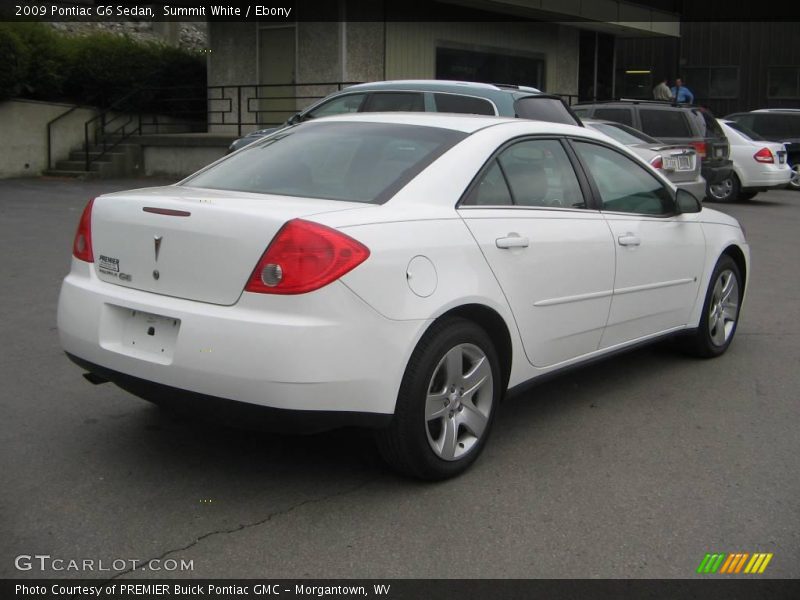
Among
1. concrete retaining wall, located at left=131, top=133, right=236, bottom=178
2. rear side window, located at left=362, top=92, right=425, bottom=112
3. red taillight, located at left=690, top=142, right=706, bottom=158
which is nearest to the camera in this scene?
rear side window, located at left=362, top=92, right=425, bottom=112

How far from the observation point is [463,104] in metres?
10.2

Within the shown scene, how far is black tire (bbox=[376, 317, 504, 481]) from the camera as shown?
3812 mm

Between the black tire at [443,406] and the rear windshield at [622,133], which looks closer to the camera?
the black tire at [443,406]

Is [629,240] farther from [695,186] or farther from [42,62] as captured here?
[42,62]

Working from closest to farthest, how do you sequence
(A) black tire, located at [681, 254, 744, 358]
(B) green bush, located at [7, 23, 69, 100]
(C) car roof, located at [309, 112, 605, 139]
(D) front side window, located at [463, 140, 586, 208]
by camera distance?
1. (D) front side window, located at [463, 140, 586, 208]
2. (C) car roof, located at [309, 112, 605, 139]
3. (A) black tire, located at [681, 254, 744, 358]
4. (B) green bush, located at [7, 23, 69, 100]

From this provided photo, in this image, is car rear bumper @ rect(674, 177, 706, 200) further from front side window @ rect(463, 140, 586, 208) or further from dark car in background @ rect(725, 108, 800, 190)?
front side window @ rect(463, 140, 586, 208)

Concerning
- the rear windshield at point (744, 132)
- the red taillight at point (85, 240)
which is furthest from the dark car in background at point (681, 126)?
the red taillight at point (85, 240)

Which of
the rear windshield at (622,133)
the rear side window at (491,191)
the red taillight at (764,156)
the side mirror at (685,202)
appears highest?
the rear windshield at (622,133)

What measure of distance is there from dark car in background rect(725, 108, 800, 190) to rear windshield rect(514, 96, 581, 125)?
1132cm

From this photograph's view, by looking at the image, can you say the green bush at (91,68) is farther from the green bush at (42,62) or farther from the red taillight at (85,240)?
the red taillight at (85,240)

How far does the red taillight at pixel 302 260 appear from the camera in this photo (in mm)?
3547

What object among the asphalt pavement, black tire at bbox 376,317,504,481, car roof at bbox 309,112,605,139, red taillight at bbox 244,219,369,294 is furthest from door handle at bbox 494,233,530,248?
the asphalt pavement

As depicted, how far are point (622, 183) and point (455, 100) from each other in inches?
204
